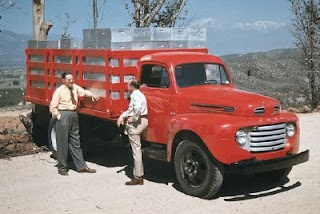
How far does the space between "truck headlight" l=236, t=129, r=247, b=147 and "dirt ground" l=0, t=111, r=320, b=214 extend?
0.92 m

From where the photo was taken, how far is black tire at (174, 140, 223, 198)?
23.1 ft

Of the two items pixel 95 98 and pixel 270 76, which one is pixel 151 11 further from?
pixel 270 76

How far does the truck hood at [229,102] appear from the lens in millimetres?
7141

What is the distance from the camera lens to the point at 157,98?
26.9 ft

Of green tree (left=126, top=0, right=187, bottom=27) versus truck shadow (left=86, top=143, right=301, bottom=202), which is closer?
truck shadow (left=86, top=143, right=301, bottom=202)

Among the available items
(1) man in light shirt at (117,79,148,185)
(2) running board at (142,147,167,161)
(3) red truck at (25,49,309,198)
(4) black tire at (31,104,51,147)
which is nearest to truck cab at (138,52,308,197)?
(3) red truck at (25,49,309,198)

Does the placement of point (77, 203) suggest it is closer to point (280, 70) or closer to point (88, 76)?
point (88, 76)

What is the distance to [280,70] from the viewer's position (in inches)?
1572

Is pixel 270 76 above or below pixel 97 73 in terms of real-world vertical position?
below

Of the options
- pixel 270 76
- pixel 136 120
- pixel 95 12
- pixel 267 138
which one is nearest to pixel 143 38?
pixel 136 120

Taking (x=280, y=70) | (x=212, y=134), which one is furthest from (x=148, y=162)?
(x=280, y=70)

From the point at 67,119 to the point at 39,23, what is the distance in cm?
603

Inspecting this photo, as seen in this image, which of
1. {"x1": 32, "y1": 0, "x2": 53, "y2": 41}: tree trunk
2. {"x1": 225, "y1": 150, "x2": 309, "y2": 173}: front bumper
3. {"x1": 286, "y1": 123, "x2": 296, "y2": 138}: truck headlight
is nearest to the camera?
{"x1": 225, "y1": 150, "x2": 309, "y2": 173}: front bumper

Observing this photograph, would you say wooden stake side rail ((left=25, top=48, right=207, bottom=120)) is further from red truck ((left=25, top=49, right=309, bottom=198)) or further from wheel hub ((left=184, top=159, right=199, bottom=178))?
wheel hub ((left=184, top=159, right=199, bottom=178))
